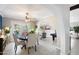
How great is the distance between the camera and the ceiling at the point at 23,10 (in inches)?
66.8

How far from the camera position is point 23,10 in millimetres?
1707

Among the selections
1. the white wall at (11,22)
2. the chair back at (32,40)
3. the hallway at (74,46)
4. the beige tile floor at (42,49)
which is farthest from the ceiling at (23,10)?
the hallway at (74,46)

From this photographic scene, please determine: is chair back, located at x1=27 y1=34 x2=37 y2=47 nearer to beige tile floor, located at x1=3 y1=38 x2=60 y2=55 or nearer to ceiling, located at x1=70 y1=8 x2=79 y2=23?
beige tile floor, located at x1=3 y1=38 x2=60 y2=55

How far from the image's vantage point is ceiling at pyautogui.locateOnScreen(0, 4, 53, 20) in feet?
5.57

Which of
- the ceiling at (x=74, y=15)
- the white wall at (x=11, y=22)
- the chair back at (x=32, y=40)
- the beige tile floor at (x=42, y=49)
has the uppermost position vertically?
the ceiling at (x=74, y=15)

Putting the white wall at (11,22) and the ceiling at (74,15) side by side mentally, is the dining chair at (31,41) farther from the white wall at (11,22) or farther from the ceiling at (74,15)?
the ceiling at (74,15)

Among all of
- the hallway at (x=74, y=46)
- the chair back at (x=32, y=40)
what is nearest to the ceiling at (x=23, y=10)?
the chair back at (x=32, y=40)

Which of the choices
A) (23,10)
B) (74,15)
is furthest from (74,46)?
(23,10)

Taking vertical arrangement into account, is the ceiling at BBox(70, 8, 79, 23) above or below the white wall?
above

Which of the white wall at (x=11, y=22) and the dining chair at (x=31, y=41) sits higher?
the white wall at (x=11, y=22)

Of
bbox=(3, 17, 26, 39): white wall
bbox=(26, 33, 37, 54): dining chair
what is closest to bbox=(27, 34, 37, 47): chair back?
bbox=(26, 33, 37, 54): dining chair

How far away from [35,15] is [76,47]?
754mm
